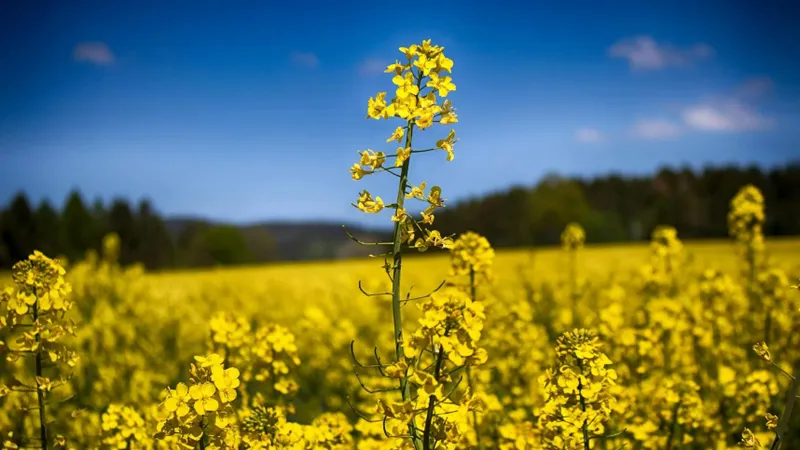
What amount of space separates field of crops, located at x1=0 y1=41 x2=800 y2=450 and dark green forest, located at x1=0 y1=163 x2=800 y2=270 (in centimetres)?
2857

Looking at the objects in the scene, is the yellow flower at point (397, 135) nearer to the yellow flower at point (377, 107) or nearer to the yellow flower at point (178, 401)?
the yellow flower at point (377, 107)

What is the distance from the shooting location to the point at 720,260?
16.6m

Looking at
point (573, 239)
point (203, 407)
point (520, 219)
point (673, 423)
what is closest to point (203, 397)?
point (203, 407)

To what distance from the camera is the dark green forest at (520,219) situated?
3741cm

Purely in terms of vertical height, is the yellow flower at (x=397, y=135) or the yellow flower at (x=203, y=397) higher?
the yellow flower at (x=397, y=135)

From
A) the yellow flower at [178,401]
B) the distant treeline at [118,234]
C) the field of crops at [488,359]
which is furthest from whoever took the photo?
the distant treeline at [118,234]

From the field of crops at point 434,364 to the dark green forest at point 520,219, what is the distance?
28567 mm

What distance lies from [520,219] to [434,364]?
41.7 m

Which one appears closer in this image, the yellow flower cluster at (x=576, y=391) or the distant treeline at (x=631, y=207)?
the yellow flower cluster at (x=576, y=391)

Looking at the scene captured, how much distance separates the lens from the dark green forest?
37.4 m

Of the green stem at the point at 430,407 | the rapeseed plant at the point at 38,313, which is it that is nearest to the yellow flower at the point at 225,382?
the green stem at the point at 430,407

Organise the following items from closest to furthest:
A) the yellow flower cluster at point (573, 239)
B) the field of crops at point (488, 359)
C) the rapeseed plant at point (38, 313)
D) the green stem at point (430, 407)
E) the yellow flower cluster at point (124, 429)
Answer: the green stem at point (430, 407) → the rapeseed plant at point (38, 313) → the yellow flower cluster at point (124, 429) → the field of crops at point (488, 359) → the yellow flower cluster at point (573, 239)

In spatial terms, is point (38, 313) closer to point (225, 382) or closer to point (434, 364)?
point (225, 382)

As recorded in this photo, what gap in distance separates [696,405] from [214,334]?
10.9 ft
